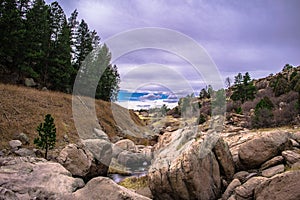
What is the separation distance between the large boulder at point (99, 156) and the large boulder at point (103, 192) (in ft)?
24.7

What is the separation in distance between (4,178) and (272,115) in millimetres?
22938

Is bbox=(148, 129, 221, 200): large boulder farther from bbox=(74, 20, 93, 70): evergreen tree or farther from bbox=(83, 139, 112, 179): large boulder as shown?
bbox=(74, 20, 93, 70): evergreen tree

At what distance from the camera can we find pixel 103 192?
8.67 metres

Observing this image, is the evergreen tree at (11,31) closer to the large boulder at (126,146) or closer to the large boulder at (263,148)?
the large boulder at (126,146)

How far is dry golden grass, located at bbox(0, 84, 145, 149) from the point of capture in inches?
856

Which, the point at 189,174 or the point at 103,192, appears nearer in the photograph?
the point at 103,192

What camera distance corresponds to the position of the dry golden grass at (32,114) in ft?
71.3

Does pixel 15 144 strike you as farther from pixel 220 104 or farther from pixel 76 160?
pixel 220 104

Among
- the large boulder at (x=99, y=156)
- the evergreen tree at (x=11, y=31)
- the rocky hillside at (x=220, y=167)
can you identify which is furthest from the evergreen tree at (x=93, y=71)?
the rocky hillside at (x=220, y=167)

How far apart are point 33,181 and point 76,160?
6.64 meters

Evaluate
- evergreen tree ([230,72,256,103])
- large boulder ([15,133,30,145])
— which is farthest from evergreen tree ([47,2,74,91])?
evergreen tree ([230,72,256,103])

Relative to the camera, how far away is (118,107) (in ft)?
156

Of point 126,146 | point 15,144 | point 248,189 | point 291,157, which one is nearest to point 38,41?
point 15,144

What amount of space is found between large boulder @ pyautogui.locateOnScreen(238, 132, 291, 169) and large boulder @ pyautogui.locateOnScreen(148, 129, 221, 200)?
1552mm
